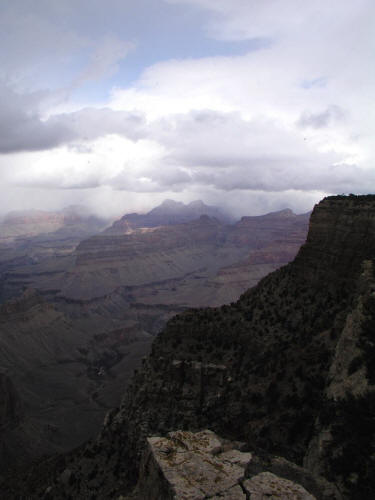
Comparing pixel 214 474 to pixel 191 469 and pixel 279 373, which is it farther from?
pixel 279 373

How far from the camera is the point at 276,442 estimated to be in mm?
23094

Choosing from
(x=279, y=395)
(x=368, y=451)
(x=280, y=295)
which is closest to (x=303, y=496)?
(x=368, y=451)

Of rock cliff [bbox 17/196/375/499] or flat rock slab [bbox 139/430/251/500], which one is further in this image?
rock cliff [bbox 17/196/375/499]

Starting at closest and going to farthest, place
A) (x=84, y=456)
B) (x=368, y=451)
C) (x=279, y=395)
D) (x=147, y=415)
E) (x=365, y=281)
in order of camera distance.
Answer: (x=368, y=451) → (x=365, y=281) → (x=279, y=395) → (x=147, y=415) → (x=84, y=456)

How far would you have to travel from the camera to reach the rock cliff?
63.0 ft

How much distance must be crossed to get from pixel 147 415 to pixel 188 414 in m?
3.76

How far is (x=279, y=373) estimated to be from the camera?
28.5 meters

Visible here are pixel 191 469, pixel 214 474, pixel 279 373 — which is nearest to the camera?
pixel 214 474

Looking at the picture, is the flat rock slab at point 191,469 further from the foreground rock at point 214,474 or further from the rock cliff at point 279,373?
the rock cliff at point 279,373

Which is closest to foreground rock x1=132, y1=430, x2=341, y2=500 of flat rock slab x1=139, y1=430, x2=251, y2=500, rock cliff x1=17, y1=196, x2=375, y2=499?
flat rock slab x1=139, y1=430, x2=251, y2=500

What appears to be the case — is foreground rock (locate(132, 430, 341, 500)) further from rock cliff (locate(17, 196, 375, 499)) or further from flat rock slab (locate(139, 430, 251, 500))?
rock cliff (locate(17, 196, 375, 499))

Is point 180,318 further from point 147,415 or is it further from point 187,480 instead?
point 187,480

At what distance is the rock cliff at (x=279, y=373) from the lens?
756 inches

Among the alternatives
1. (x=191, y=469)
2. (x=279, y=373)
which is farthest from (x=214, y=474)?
(x=279, y=373)
